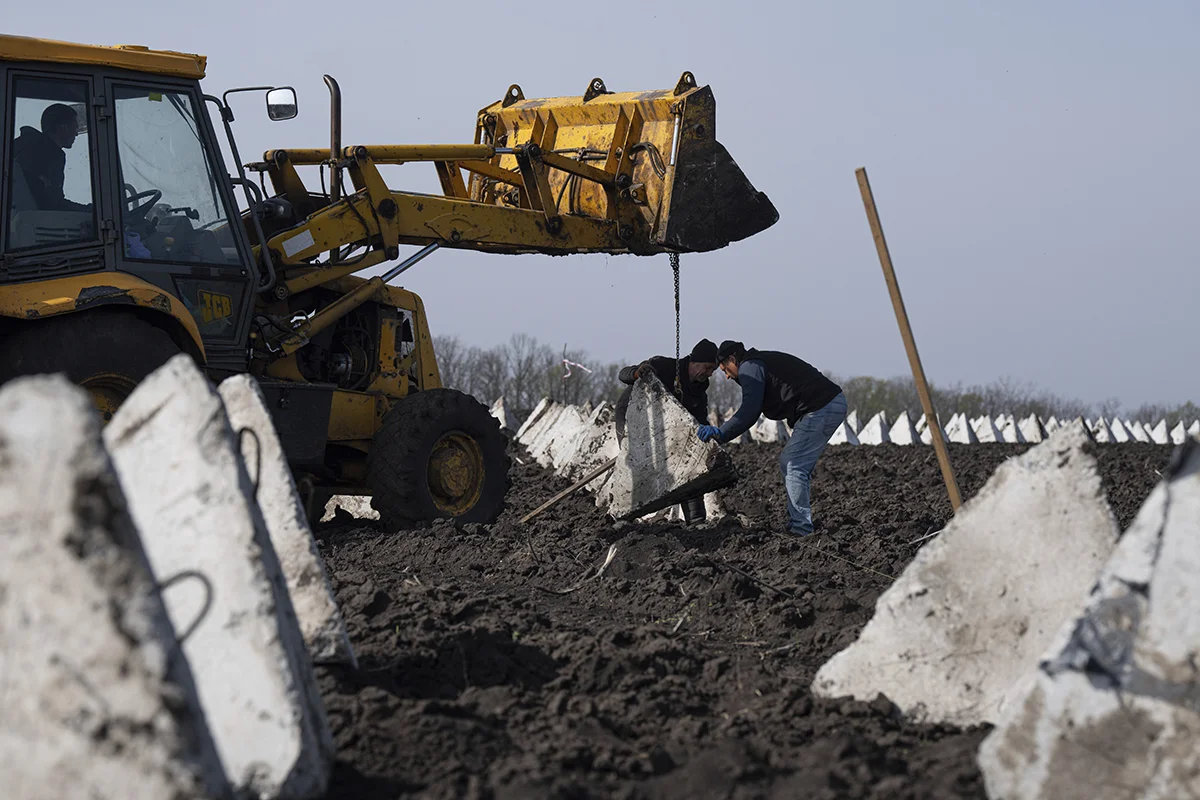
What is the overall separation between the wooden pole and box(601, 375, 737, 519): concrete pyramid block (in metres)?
2.51

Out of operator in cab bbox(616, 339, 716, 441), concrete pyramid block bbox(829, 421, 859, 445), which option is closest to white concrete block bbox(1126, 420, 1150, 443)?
concrete pyramid block bbox(829, 421, 859, 445)

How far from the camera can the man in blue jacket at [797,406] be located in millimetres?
8812

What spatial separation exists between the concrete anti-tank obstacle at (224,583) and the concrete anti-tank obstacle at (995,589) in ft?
6.16

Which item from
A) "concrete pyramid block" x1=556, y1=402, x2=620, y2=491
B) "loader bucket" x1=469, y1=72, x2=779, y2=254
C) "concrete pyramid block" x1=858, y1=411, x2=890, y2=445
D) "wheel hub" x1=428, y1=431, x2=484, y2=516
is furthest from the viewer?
"concrete pyramid block" x1=858, y1=411, x2=890, y2=445

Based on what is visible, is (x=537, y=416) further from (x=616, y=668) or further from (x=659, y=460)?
(x=616, y=668)

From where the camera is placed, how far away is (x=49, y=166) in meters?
6.67

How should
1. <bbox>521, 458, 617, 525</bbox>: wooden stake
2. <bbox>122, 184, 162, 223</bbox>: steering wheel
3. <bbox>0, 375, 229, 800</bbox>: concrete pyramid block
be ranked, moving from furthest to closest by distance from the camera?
1. <bbox>521, 458, 617, 525</bbox>: wooden stake
2. <bbox>122, 184, 162, 223</bbox>: steering wheel
3. <bbox>0, 375, 229, 800</bbox>: concrete pyramid block

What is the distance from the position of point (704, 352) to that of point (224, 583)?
6123mm

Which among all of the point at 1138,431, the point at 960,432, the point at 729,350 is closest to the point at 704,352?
the point at 729,350

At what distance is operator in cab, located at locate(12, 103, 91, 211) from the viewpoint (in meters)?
6.55

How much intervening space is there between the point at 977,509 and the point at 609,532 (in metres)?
4.52

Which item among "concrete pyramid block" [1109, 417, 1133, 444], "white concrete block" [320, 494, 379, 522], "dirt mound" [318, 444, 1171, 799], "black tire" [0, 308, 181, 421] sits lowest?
"dirt mound" [318, 444, 1171, 799]

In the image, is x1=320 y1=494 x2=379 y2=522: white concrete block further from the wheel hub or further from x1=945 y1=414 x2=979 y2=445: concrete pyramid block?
x1=945 y1=414 x2=979 y2=445: concrete pyramid block

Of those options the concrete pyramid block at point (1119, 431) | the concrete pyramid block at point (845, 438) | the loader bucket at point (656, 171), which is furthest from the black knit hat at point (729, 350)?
the concrete pyramid block at point (1119, 431)
